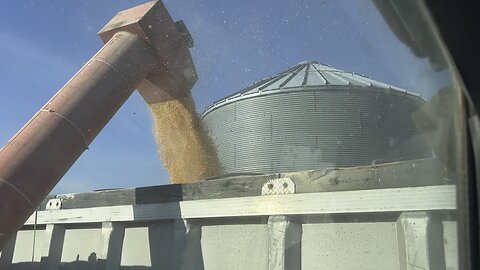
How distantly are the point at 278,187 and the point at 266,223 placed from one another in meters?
0.32

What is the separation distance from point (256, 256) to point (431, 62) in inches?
108

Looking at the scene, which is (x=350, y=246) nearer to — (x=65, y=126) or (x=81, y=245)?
(x=81, y=245)

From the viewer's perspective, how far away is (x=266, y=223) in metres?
4.36

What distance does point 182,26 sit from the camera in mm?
7340

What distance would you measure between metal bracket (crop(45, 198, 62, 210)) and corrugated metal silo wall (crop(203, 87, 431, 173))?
2017mm

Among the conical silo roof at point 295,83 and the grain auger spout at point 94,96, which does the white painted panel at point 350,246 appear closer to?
the conical silo roof at point 295,83

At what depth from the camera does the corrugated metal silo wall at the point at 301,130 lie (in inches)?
201

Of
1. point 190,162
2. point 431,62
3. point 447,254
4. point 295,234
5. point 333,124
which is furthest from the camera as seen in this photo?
point 190,162

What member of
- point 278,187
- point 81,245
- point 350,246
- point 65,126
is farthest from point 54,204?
point 350,246

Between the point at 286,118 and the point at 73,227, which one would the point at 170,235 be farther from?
the point at 286,118

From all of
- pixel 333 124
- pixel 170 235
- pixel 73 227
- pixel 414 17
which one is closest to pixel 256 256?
pixel 170 235

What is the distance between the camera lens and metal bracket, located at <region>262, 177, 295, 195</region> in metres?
4.29

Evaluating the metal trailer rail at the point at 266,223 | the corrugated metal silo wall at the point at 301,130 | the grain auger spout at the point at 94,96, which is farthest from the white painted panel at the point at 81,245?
the corrugated metal silo wall at the point at 301,130

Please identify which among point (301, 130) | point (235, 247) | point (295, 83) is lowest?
point (235, 247)
